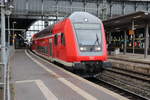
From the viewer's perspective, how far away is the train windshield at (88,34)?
13234 millimetres

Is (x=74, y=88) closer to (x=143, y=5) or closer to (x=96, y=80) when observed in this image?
(x=96, y=80)

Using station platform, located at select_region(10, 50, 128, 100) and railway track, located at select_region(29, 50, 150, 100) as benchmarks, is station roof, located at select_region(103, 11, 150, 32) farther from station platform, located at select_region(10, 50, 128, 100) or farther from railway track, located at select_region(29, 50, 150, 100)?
station platform, located at select_region(10, 50, 128, 100)

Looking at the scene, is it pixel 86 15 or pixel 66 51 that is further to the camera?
pixel 86 15

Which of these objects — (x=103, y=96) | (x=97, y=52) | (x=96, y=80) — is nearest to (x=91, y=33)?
(x=97, y=52)

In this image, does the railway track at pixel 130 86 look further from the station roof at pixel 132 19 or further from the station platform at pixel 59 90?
the station roof at pixel 132 19

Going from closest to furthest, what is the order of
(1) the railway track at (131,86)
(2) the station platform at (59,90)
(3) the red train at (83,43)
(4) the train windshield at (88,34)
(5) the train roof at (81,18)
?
1. (2) the station platform at (59,90)
2. (1) the railway track at (131,86)
3. (3) the red train at (83,43)
4. (4) the train windshield at (88,34)
5. (5) the train roof at (81,18)

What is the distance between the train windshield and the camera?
13.2 meters

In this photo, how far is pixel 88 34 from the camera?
13.4 meters

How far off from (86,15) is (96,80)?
3.77 metres

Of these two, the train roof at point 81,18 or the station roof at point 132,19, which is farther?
the station roof at point 132,19

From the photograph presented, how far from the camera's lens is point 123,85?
542 inches

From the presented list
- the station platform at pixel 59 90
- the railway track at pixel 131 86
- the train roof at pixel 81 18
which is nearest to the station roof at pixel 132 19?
the railway track at pixel 131 86

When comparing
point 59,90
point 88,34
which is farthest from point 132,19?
point 59,90

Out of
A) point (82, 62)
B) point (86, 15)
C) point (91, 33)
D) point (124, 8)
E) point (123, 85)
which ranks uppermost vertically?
point (124, 8)
